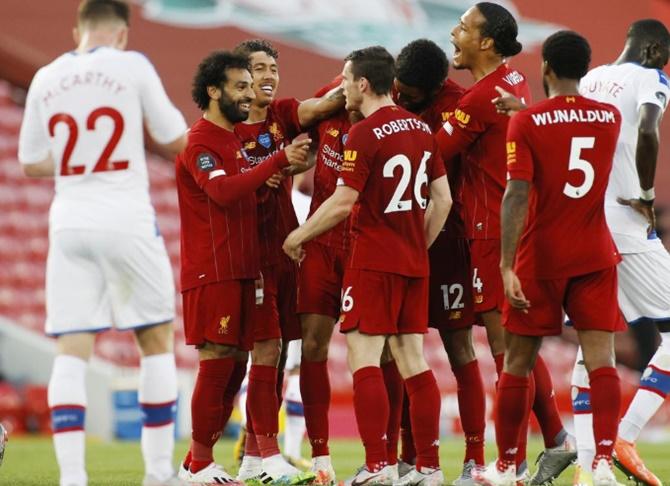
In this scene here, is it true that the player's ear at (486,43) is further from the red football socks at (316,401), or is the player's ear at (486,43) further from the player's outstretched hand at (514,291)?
the red football socks at (316,401)

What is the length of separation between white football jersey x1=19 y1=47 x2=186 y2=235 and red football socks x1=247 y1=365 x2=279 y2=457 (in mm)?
1560

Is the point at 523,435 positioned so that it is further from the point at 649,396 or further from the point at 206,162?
the point at 206,162

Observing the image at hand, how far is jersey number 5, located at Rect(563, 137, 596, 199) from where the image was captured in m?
5.82

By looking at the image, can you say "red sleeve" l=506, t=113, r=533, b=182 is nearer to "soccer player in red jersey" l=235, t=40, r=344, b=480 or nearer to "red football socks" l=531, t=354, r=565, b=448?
"soccer player in red jersey" l=235, t=40, r=344, b=480

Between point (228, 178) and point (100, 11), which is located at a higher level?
point (100, 11)

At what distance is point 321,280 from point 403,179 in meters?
0.93

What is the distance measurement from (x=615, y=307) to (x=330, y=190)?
1.84 m

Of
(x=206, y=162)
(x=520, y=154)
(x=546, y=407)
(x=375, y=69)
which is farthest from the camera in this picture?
Result: (x=546, y=407)

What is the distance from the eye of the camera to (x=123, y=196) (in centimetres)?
563

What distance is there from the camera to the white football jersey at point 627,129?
6941 millimetres

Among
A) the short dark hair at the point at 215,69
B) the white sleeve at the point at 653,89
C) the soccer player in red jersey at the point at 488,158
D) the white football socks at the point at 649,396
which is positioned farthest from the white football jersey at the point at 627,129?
the short dark hair at the point at 215,69

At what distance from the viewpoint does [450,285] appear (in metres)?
7.09

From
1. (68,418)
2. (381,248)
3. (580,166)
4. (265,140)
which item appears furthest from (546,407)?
(68,418)

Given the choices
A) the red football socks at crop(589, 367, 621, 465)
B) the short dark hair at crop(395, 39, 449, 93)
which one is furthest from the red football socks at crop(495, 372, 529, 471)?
the short dark hair at crop(395, 39, 449, 93)
